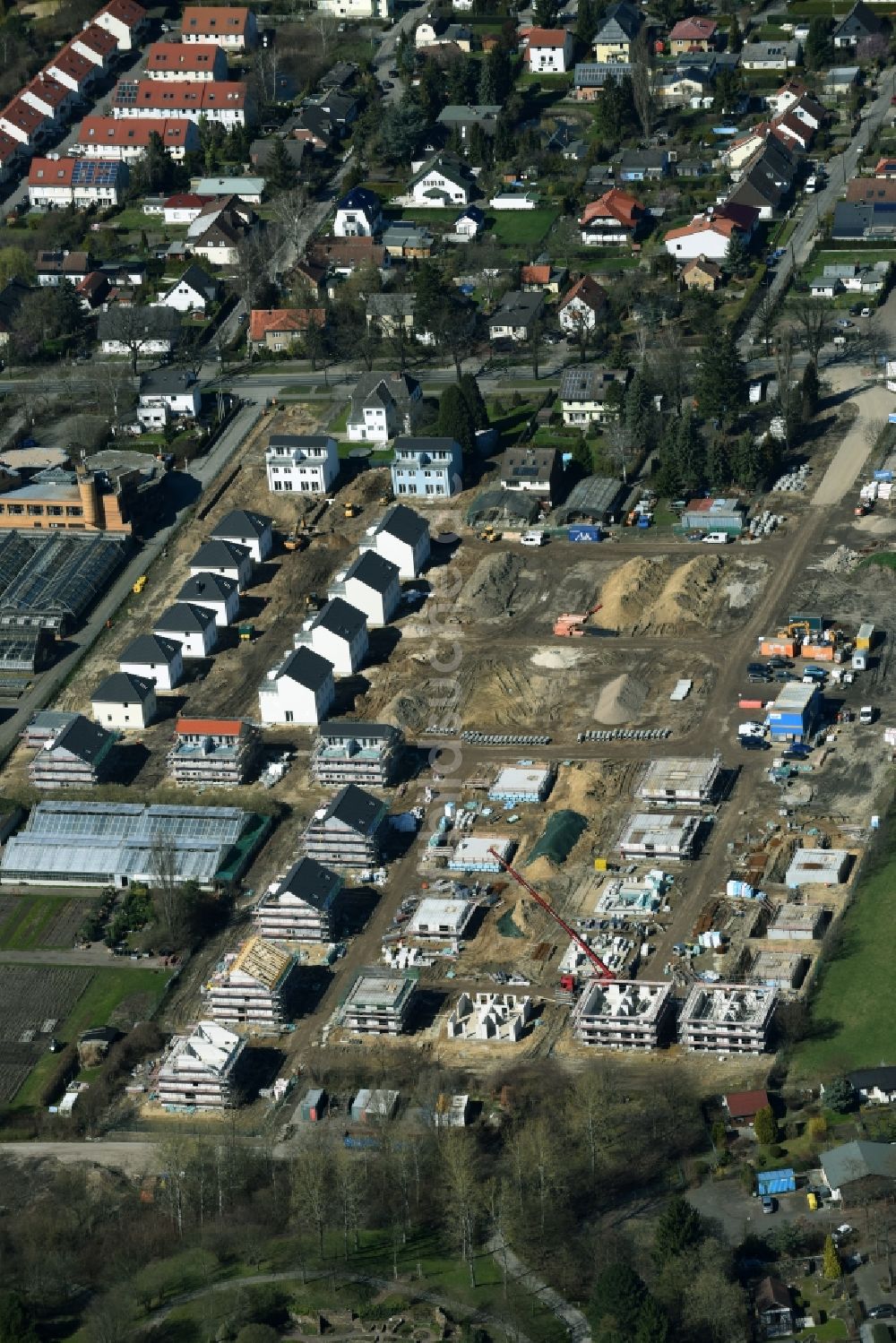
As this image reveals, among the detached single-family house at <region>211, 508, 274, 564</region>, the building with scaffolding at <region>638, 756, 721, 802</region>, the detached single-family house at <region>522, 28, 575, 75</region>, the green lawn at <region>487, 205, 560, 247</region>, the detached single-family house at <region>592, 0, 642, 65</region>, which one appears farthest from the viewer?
the detached single-family house at <region>522, 28, 575, 75</region>

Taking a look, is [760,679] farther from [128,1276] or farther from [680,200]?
[680,200]

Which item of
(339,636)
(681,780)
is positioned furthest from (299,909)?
(339,636)

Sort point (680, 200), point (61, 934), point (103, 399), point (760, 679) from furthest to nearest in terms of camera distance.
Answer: point (680, 200), point (103, 399), point (760, 679), point (61, 934)

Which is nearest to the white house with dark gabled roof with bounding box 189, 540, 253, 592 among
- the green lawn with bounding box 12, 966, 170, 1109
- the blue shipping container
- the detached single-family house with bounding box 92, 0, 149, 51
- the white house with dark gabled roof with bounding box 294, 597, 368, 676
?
the white house with dark gabled roof with bounding box 294, 597, 368, 676

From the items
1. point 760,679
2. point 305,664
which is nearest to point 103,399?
point 305,664

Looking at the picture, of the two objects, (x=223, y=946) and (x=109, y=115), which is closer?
(x=223, y=946)

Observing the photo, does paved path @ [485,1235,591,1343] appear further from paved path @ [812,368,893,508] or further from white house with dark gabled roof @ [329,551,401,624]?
paved path @ [812,368,893,508]

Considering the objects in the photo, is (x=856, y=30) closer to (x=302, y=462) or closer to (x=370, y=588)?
(x=302, y=462)
